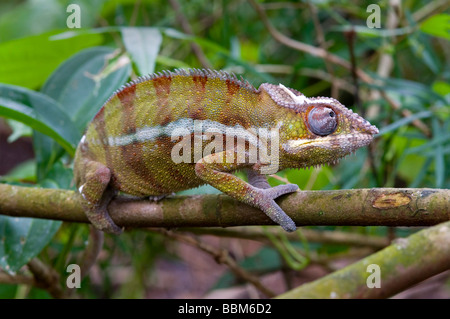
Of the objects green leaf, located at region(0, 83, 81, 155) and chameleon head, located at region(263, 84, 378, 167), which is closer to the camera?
chameleon head, located at region(263, 84, 378, 167)

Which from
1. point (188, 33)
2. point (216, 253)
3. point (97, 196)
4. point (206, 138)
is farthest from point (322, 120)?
point (188, 33)

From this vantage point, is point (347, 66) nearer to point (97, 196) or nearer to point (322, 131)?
point (322, 131)

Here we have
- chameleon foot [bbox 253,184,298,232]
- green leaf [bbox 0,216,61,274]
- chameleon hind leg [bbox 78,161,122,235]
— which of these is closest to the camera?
chameleon foot [bbox 253,184,298,232]

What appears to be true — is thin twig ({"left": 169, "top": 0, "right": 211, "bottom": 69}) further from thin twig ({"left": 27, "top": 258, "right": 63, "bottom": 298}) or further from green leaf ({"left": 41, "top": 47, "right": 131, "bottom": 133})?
thin twig ({"left": 27, "top": 258, "right": 63, "bottom": 298})

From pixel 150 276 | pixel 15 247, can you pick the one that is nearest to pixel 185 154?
pixel 15 247

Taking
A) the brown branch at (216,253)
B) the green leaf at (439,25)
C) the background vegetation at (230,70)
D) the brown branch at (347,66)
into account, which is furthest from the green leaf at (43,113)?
the green leaf at (439,25)

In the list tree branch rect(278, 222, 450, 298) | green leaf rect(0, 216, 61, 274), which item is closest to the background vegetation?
green leaf rect(0, 216, 61, 274)
